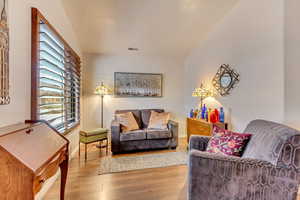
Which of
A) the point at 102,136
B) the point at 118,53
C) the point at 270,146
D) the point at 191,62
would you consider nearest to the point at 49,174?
the point at 270,146

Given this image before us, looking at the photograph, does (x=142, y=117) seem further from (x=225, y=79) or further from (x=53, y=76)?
(x=53, y=76)

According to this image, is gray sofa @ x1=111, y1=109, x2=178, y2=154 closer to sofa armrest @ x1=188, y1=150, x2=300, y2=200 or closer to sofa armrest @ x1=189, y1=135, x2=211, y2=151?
sofa armrest @ x1=189, y1=135, x2=211, y2=151

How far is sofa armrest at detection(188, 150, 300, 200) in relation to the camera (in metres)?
1.32

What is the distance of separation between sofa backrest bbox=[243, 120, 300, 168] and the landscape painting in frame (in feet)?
9.99

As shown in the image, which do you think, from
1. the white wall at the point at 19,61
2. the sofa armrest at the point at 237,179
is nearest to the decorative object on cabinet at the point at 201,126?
the sofa armrest at the point at 237,179

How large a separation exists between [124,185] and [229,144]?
146 cm

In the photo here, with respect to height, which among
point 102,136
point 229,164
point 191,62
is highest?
point 191,62

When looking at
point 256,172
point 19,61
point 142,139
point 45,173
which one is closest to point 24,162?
point 45,173

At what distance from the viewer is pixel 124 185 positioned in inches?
83.9

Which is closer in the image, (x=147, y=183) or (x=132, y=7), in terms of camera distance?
(x=147, y=183)

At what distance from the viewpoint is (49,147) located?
1.28m

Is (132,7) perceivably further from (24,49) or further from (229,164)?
(229,164)

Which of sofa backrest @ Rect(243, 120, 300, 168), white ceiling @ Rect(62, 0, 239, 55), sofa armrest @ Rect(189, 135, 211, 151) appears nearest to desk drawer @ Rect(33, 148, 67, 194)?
sofa armrest @ Rect(189, 135, 211, 151)

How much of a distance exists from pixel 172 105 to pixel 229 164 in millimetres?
3263
